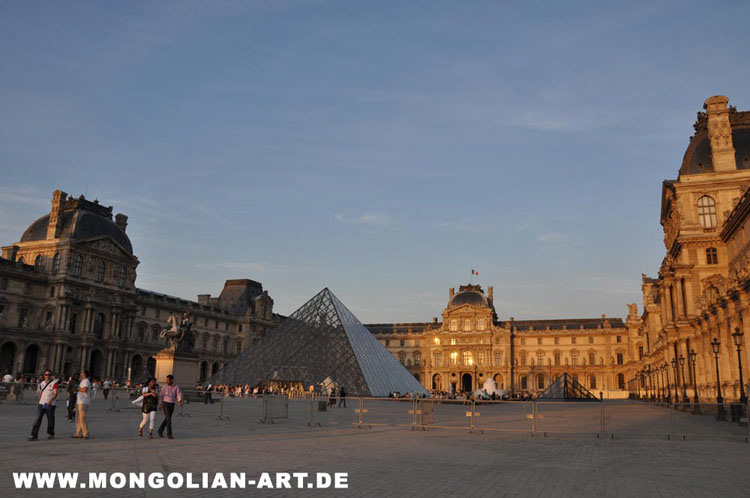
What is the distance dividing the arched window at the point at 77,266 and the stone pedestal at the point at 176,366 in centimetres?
3766

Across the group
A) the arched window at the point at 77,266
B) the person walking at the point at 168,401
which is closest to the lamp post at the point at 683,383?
the person walking at the point at 168,401

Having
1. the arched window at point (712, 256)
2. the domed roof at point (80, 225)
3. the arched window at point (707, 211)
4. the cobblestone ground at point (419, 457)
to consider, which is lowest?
the cobblestone ground at point (419, 457)

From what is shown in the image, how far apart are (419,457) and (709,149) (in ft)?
112

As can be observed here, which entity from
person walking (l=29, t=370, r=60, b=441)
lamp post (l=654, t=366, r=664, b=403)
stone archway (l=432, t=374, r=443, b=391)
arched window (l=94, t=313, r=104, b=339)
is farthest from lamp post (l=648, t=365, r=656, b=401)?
arched window (l=94, t=313, r=104, b=339)

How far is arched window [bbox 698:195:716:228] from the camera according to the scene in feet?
116

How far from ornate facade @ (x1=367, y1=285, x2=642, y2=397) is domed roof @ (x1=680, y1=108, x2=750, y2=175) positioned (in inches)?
2108

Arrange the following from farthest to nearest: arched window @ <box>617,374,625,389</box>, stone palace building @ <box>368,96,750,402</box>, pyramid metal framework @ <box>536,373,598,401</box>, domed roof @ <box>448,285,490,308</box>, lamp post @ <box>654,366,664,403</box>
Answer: domed roof @ <box>448,285,490,308</box>, arched window @ <box>617,374,625,389</box>, lamp post @ <box>654,366,664,403</box>, pyramid metal framework @ <box>536,373,598,401</box>, stone palace building @ <box>368,96,750,402</box>

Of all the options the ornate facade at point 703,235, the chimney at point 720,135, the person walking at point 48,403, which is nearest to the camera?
the person walking at point 48,403

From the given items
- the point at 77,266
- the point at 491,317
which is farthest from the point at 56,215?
the point at 491,317

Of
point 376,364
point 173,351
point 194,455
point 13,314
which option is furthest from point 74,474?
point 13,314

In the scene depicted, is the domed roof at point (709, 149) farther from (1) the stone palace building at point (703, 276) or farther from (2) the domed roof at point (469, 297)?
(2) the domed roof at point (469, 297)

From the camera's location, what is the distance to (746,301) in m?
22.5

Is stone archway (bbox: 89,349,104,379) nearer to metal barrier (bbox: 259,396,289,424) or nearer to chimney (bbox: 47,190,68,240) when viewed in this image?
chimney (bbox: 47,190,68,240)

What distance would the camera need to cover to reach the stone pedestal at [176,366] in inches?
979
